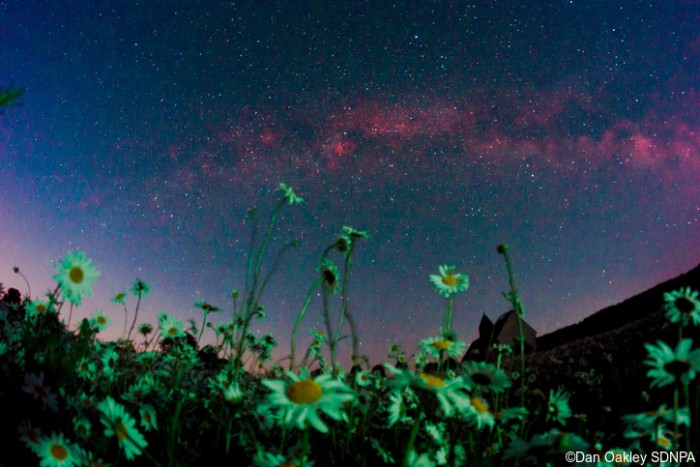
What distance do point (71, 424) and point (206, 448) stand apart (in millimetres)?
834

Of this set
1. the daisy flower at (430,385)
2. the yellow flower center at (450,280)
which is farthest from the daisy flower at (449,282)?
the daisy flower at (430,385)

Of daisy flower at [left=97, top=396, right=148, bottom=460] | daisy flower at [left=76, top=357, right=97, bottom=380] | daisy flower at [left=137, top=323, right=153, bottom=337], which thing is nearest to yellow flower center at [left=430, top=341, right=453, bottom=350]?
daisy flower at [left=97, top=396, right=148, bottom=460]

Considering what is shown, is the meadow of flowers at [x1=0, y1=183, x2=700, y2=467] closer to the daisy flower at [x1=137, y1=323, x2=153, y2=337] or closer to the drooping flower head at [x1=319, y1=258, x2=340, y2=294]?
the drooping flower head at [x1=319, y1=258, x2=340, y2=294]

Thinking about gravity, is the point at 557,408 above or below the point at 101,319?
below

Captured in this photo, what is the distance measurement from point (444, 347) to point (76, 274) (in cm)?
178

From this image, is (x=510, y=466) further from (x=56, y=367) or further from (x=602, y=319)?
(x=602, y=319)

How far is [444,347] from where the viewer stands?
2.52m

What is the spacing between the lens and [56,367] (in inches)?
101

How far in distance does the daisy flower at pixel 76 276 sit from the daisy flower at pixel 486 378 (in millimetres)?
1743

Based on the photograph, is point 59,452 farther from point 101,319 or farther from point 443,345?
point 101,319

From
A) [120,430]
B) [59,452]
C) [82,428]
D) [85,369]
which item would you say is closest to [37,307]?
[85,369]

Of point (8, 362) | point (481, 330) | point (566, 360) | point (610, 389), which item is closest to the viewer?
point (8, 362)

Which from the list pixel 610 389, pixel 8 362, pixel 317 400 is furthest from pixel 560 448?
pixel 610 389

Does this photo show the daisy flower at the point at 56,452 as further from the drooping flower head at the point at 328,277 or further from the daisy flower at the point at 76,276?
the drooping flower head at the point at 328,277
